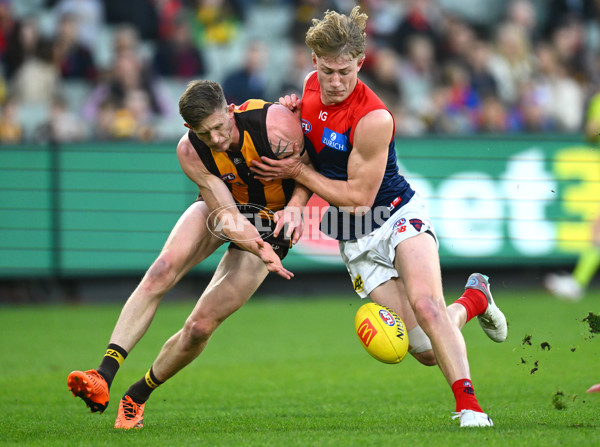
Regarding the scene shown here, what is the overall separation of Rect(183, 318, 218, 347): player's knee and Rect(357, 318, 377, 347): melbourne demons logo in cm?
112

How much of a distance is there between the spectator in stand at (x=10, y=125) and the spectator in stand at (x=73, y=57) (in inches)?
46.8

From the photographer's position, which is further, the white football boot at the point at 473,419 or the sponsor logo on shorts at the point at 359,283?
the sponsor logo on shorts at the point at 359,283

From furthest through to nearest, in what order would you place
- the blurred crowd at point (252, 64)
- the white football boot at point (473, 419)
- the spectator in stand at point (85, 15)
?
the spectator in stand at point (85, 15) → the blurred crowd at point (252, 64) → the white football boot at point (473, 419)

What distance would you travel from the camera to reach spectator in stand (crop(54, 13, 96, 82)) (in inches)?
547

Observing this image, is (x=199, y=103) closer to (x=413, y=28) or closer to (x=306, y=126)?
(x=306, y=126)

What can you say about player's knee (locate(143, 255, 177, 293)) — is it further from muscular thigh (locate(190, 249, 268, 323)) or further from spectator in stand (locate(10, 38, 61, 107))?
spectator in stand (locate(10, 38, 61, 107))

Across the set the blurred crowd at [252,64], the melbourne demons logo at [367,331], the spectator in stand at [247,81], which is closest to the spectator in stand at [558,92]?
the blurred crowd at [252,64]

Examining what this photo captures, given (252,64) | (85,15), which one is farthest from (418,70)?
(85,15)

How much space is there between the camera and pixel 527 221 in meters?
12.8

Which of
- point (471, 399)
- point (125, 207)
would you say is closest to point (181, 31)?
point (125, 207)

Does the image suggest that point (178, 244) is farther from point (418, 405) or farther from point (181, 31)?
point (181, 31)

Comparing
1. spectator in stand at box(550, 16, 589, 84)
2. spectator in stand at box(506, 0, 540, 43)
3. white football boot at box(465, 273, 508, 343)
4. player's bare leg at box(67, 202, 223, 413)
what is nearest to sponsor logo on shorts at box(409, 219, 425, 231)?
white football boot at box(465, 273, 508, 343)

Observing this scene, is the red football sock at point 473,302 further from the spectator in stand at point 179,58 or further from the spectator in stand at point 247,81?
the spectator in stand at point 179,58

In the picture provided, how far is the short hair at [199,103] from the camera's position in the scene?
18.5 feet
